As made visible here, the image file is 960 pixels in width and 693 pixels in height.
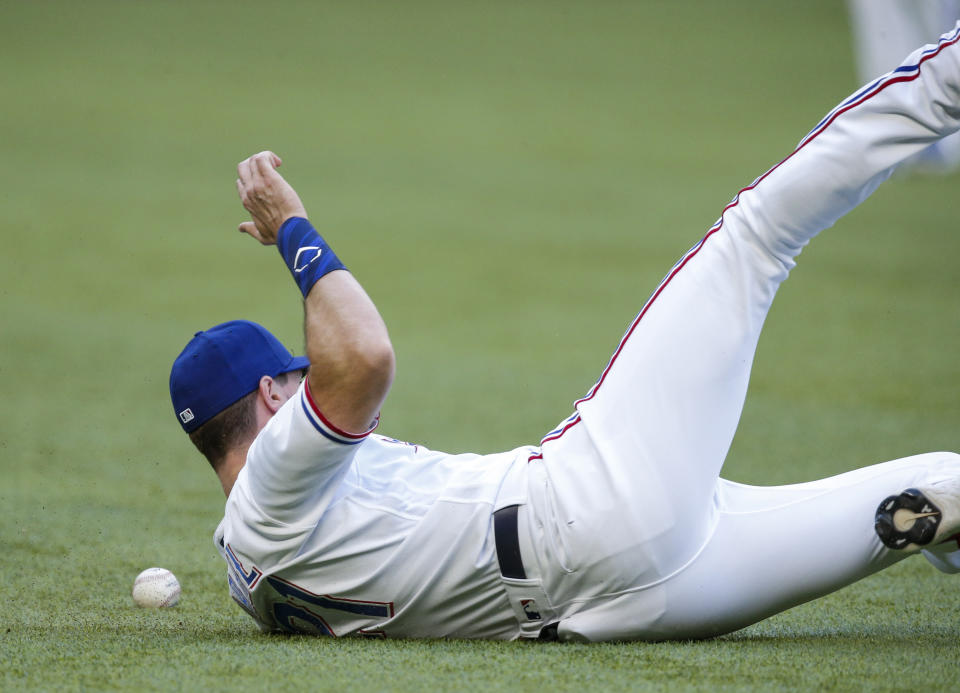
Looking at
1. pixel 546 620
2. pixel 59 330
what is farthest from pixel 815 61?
pixel 546 620

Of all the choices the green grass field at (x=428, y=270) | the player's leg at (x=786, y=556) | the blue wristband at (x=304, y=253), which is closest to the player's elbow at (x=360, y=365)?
the blue wristband at (x=304, y=253)

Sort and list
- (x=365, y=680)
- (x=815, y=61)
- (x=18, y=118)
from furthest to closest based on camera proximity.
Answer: (x=815, y=61) → (x=18, y=118) → (x=365, y=680)

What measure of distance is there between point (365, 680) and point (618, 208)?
392 inches

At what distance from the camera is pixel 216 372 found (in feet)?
7.50

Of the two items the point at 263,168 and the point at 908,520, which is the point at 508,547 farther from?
the point at 263,168

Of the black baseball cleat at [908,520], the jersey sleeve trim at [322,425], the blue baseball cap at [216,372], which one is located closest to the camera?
the jersey sleeve trim at [322,425]

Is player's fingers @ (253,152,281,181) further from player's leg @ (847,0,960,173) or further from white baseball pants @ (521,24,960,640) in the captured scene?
player's leg @ (847,0,960,173)

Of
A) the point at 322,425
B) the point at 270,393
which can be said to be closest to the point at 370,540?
the point at 322,425

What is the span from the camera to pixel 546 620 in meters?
2.20

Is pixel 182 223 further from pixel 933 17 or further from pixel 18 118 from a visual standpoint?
pixel 933 17

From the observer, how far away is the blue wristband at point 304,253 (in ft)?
6.86

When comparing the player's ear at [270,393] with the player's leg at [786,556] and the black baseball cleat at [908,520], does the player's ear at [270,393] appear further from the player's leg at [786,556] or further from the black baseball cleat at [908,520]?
the black baseball cleat at [908,520]

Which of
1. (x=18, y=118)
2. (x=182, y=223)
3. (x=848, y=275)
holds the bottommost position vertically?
(x=848, y=275)

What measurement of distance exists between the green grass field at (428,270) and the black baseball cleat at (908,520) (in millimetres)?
217
